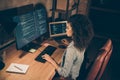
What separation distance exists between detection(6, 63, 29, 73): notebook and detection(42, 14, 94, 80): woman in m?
0.37

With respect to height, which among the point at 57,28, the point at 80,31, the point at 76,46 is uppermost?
the point at 80,31

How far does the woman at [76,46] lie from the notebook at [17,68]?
365 millimetres

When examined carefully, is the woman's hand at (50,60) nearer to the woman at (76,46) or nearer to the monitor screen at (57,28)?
the woman at (76,46)

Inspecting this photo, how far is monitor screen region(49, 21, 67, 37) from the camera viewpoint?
3.21 meters

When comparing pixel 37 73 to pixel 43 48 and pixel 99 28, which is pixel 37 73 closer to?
pixel 43 48

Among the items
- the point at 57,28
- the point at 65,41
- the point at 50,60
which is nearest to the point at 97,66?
the point at 50,60

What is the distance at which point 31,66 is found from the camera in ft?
7.75

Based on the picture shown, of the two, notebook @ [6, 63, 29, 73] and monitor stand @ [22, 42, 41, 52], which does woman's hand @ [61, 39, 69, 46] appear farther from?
notebook @ [6, 63, 29, 73]

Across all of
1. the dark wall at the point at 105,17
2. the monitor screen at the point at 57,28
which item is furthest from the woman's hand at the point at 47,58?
the dark wall at the point at 105,17

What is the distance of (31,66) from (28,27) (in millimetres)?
559

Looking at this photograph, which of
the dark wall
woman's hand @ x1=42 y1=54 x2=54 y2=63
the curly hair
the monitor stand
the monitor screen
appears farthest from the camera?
the dark wall

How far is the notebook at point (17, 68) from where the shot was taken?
222 cm

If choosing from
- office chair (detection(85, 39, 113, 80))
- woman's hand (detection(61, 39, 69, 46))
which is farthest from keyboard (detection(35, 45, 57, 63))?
office chair (detection(85, 39, 113, 80))

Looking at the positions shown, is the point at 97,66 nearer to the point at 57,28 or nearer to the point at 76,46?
the point at 76,46
